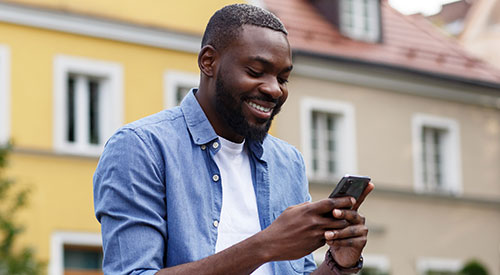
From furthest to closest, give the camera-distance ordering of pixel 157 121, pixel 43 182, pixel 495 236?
pixel 495 236, pixel 43 182, pixel 157 121

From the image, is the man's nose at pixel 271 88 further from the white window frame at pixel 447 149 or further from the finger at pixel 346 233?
the white window frame at pixel 447 149

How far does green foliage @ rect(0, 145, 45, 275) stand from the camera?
43.5ft

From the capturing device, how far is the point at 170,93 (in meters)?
Answer: 19.2

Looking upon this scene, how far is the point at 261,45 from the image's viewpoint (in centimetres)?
304

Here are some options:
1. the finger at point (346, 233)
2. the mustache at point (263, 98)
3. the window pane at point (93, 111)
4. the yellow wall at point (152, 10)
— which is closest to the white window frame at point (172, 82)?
the yellow wall at point (152, 10)

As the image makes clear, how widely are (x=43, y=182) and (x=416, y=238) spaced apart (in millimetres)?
8719

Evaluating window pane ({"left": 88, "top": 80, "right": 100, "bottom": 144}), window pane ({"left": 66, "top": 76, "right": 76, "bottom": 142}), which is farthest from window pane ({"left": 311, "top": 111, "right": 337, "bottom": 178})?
window pane ({"left": 66, "top": 76, "right": 76, "bottom": 142})

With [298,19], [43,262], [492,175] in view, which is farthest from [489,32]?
[43,262]

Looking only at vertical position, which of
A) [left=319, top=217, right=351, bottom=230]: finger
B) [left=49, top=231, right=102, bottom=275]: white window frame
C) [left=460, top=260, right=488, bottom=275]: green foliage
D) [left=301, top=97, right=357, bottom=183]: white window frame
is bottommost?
[left=460, top=260, right=488, bottom=275]: green foliage

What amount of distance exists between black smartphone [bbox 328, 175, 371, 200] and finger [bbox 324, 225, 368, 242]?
9 centimetres

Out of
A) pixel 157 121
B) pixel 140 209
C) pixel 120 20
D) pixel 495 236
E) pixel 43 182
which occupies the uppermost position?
pixel 120 20

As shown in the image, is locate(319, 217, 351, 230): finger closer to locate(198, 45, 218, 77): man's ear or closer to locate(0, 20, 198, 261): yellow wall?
locate(198, 45, 218, 77): man's ear

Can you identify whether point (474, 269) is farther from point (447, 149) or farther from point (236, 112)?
point (236, 112)

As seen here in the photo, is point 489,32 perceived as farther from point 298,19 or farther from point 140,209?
point 140,209
